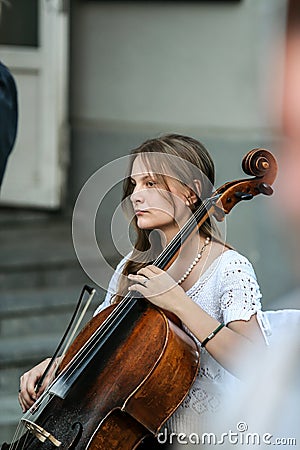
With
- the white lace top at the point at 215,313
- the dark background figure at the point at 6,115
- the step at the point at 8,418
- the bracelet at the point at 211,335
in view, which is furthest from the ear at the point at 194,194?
the step at the point at 8,418

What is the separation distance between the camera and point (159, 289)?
2.10 meters

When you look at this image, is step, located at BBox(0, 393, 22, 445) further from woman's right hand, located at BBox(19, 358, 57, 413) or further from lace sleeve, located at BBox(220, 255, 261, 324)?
lace sleeve, located at BBox(220, 255, 261, 324)

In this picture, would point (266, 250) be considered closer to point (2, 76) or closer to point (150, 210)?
point (2, 76)

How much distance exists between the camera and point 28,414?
222 cm

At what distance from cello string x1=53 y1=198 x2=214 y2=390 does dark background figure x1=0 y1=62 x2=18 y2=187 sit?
76cm

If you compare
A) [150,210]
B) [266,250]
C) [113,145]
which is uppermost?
[150,210]

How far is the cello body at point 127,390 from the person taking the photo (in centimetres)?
206

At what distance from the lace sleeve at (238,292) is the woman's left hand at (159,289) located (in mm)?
99

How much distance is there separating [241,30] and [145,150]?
8.37 feet

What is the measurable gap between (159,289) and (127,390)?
0.21 metres

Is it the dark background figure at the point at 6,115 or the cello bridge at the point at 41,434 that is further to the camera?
the dark background figure at the point at 6,115

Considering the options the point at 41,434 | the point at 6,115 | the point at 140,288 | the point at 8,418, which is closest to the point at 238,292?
the point at 140,288

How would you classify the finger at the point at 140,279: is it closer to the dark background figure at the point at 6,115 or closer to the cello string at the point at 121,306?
the cello string at the point at 121,306

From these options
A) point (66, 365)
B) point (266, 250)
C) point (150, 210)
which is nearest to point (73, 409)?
point (66, 365)
